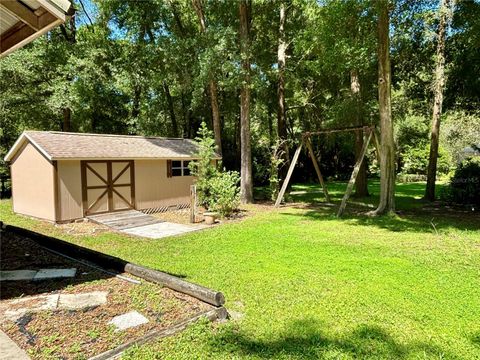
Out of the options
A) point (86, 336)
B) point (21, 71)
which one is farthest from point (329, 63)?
point (21, 71)

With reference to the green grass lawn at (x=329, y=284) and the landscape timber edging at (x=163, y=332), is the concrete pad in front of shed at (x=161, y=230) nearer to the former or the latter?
the green grass lawn at (x=329, y=284)

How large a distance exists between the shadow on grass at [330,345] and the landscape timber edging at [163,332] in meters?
0.32

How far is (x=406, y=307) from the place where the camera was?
436cm

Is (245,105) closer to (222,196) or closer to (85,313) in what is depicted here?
(222,196)

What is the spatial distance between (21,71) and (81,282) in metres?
14.2

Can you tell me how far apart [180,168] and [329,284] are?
944cm

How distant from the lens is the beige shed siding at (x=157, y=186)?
39.6ft

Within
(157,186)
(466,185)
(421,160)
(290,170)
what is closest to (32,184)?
(157,186)

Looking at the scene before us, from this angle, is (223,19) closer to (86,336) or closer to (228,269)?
(228,269)

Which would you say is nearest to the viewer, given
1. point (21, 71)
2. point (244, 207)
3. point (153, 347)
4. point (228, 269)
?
point (153, 347)

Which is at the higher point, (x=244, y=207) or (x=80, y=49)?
(x=80, y=49)

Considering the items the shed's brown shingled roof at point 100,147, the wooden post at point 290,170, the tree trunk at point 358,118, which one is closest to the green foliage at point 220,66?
the tree trunk at point 358,118

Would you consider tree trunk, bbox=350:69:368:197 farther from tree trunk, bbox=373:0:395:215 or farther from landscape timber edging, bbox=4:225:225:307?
landscape timber edging, bbox=4:225:225:307

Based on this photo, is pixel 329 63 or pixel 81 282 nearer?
pixel 81 282
